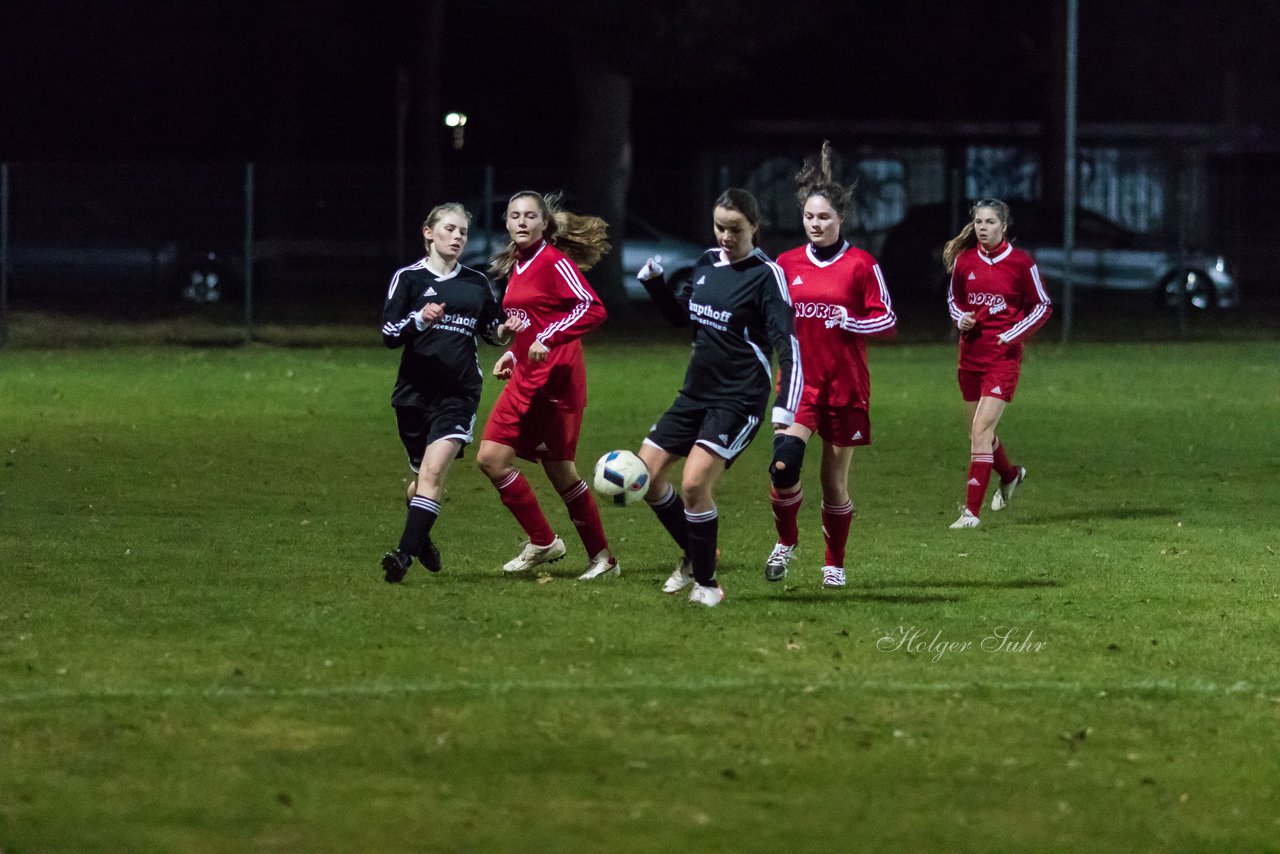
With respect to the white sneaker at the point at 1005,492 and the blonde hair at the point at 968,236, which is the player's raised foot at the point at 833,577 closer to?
the blonde hair at the point at 968,236

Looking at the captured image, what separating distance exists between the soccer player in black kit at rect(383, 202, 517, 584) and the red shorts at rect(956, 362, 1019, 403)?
3.72 metres

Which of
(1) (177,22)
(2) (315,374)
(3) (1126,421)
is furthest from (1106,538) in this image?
(1) (177,22)

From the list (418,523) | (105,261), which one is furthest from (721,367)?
(105,261)

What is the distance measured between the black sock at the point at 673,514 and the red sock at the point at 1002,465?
11.3 ft

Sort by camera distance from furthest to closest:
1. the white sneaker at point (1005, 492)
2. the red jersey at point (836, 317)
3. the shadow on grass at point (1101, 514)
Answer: the white sneaker at point (1005, 492)
the shadow on grass at point (1101, 514)
the red jersey at point (836, 317)

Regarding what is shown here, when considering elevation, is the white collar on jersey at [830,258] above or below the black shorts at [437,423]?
above

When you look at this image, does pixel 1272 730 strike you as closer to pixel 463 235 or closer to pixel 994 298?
pixel 463 235

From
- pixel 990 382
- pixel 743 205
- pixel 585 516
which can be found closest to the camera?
pixel 743 205

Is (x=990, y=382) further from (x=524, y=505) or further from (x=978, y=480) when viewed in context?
(x=524, y=505)

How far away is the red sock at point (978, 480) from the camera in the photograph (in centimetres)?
1217

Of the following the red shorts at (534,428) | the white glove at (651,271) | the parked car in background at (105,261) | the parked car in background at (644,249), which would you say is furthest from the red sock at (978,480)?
the parked car in background at (105,261)

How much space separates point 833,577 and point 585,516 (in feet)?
4.03

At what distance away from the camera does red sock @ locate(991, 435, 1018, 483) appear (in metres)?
12.6

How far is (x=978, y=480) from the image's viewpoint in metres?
12.3
